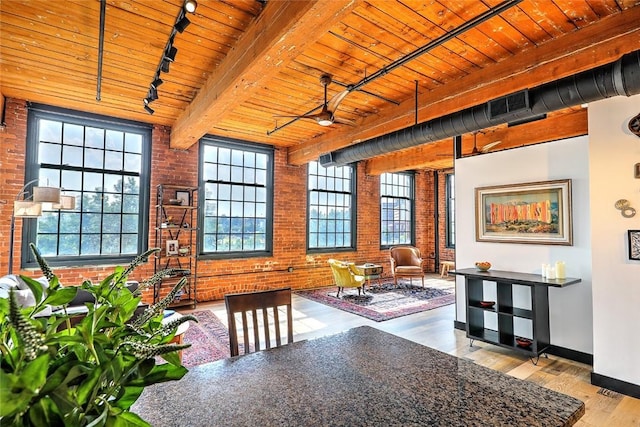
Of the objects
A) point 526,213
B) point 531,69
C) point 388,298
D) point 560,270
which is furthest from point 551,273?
point 388,298

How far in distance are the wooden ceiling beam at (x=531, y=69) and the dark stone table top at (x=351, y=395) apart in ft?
9.62

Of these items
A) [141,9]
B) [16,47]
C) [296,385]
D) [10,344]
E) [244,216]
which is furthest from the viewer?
[244,216]

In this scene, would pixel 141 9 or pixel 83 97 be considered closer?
pixel 141 9

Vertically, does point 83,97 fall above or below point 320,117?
above

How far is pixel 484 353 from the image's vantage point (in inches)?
146

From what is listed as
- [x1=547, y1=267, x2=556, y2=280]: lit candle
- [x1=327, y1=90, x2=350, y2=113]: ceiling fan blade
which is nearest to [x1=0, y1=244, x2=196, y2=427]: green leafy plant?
[x1=327, y1=90, x2=350, y2=113]: ceiling fan blade

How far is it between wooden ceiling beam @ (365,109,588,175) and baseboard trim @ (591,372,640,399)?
3.00 meters

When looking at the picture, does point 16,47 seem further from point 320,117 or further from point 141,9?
point 320,117

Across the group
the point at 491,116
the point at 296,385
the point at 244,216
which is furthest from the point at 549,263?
the point at 244,216

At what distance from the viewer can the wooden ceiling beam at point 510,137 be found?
4910 mm

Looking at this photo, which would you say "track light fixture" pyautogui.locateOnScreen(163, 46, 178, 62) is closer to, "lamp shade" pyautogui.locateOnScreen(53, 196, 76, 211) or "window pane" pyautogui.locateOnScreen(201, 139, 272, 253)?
"lamp shade" pyautogui.locateOnScreen(53, 196, 76, 211)

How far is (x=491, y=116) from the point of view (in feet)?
11.7

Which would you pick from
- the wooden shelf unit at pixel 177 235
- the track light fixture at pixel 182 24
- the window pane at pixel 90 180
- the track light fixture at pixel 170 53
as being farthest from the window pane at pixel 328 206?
the track light fixture at pixel 182 24

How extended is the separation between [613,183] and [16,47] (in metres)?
5.52
